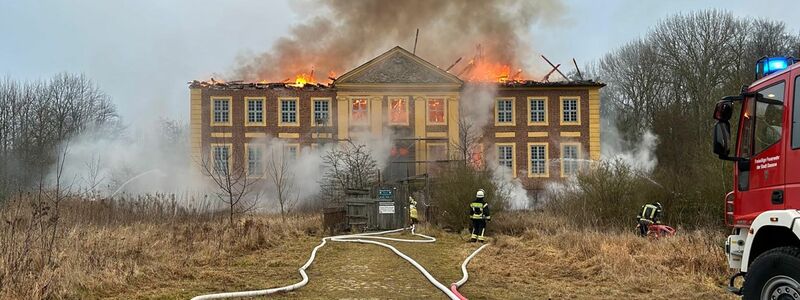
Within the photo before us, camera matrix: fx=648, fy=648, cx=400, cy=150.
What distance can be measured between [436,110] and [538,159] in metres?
7.63

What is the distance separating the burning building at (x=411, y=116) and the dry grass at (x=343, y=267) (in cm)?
2657

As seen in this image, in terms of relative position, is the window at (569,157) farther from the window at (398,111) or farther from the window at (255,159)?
the window at (255,159)

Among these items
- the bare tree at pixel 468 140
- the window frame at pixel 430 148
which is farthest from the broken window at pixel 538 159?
the window frame at pixel 430 148

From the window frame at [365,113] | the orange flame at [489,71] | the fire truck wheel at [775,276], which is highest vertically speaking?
the orange flame at [489,71]

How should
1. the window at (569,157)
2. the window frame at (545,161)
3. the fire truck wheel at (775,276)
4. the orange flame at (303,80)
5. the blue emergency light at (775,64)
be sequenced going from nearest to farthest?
the fire truck wheel at (775,276)
the blue emergency light at (775,64)
the window at (569,157)
the window frame at (545,161)
the orange flame at (303,80)

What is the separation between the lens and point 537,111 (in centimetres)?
4366

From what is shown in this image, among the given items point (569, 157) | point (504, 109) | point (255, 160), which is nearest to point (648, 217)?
point (569, 157)

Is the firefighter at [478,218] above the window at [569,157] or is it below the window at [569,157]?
below

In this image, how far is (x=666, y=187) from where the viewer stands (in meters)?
18.6

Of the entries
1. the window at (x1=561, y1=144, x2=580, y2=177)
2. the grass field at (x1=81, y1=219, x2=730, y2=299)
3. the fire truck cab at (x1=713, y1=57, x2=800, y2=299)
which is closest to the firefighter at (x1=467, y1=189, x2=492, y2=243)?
the grass field at (x1=81, y1=219, x2=730, y2=299)

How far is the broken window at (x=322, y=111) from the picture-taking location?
4250cm

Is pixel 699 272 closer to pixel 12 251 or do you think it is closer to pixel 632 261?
pixel 632 261

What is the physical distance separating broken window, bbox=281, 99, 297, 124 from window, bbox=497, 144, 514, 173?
1381 centimetres

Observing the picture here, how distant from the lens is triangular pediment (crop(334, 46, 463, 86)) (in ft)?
136
